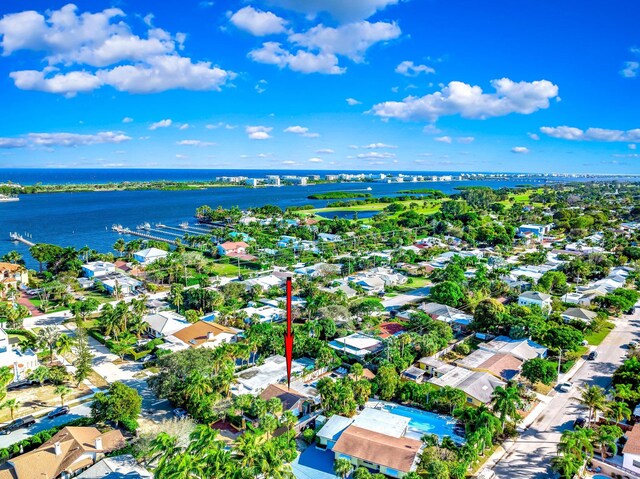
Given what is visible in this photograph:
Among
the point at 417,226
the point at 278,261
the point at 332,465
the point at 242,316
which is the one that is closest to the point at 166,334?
the point at 242,316

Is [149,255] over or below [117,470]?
over

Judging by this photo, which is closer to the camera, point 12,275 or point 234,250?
point 12,275

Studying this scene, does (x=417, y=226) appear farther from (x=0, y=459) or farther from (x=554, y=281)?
(x=0, y=459)

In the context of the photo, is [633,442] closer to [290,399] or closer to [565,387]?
[565,387]

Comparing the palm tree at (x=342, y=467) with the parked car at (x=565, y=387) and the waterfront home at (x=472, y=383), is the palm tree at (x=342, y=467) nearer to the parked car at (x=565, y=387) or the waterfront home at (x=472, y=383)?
the waterfront home at (x=472, y=383)

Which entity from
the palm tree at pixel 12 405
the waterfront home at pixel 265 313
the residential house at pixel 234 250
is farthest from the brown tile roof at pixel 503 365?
the residential house at pixel 234 250

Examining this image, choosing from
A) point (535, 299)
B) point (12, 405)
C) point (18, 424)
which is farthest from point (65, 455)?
point (535, 299)

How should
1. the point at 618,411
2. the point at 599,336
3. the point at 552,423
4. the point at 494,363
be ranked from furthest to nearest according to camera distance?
the point at 599,336 → the point at 494,363 → the point at 552,423 → the point at 618,411
